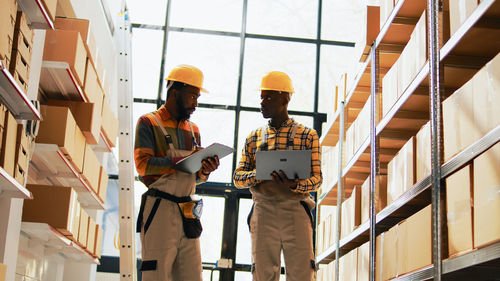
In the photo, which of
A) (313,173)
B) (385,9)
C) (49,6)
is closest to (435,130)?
(313,173)

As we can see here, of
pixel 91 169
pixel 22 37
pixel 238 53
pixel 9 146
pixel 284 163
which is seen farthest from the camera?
pixel 238 53

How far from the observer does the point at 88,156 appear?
4.92 metres

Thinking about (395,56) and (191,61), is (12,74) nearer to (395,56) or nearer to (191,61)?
(395,56)

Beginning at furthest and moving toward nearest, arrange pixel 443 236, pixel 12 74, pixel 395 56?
pixel 395 56, pixel 12 74, pixel 443 236

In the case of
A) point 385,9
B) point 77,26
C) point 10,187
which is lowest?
point 10,187

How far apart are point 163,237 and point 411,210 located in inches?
64.3

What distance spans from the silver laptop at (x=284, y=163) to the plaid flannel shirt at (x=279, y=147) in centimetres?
11

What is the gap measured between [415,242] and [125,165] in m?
1.75

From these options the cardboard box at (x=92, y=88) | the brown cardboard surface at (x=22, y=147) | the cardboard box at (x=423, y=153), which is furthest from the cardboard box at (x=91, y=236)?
the cardboard box at (x=423, y=153)

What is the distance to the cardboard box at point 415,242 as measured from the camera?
284 centimetres

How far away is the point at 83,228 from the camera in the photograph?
16.0 ft

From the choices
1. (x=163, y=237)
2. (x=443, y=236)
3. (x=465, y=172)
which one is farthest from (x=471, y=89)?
(x=163, y=237)

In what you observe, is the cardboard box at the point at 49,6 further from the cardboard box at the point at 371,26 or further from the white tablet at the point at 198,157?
the cardboard box at the point at 371,26

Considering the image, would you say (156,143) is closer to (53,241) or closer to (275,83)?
(275,83)
